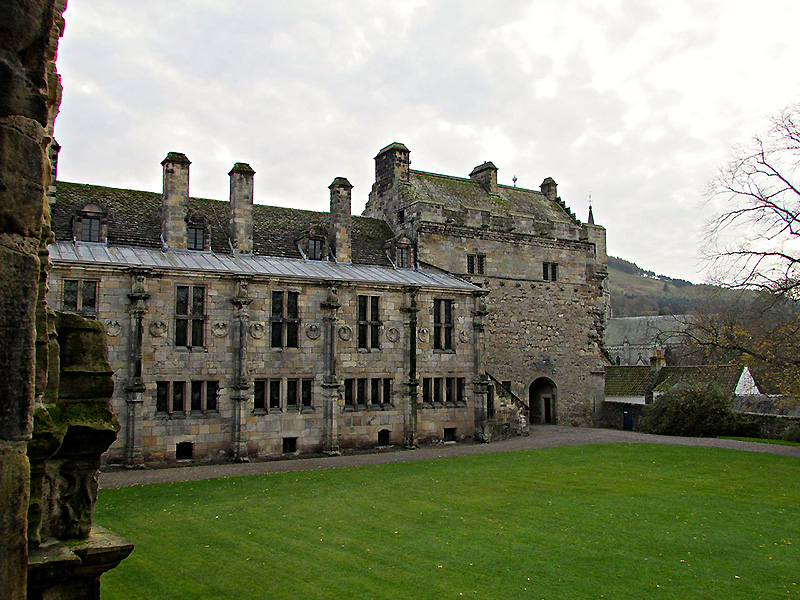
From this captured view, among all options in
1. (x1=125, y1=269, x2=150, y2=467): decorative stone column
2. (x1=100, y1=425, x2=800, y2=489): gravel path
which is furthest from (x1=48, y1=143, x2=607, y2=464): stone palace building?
(x1=100, y1=425, x2=800, y2=489): gravel path

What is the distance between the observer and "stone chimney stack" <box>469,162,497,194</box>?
136 feet

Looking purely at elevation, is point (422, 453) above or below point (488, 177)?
below

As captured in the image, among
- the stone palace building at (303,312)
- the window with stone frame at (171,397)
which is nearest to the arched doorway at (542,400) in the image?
the stone palace building at (303,312)

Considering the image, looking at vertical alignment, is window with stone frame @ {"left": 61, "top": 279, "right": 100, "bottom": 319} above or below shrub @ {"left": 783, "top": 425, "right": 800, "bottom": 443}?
above

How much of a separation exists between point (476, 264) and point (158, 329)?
18.4 meters

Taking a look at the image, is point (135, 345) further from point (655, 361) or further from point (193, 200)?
point (655, 361)

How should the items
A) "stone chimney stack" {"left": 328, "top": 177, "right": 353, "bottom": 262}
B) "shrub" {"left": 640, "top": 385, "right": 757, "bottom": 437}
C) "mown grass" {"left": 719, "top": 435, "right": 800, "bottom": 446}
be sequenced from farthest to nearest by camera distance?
"shrub" {"left": 640, "top": 385, "right": 757, "bottom": 437}
"stone chimney stack" {"left": 328, "top": 177, "right": 353, "bottom": 262}
"mown grass" {"left": 719, "top": 435, "right": 800, "bottom": 446}

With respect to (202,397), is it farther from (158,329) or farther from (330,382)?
(330,382)

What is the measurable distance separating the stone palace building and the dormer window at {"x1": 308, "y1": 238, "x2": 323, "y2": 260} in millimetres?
53

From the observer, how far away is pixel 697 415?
1321 inches

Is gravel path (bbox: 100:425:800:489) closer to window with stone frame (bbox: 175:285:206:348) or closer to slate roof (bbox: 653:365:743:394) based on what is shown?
window with stone frame (bbox: 175:285:206:348)

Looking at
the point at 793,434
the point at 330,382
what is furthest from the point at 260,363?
the point at 793,434

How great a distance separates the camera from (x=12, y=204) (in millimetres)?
3674

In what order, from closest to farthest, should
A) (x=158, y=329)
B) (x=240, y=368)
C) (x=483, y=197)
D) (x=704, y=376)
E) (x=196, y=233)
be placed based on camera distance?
1. (x=158, y=329)
2. (x=240, y=368)
3. (x=196, y=233)
4. (x=483, y=197)
5. (x=704, y=376)
